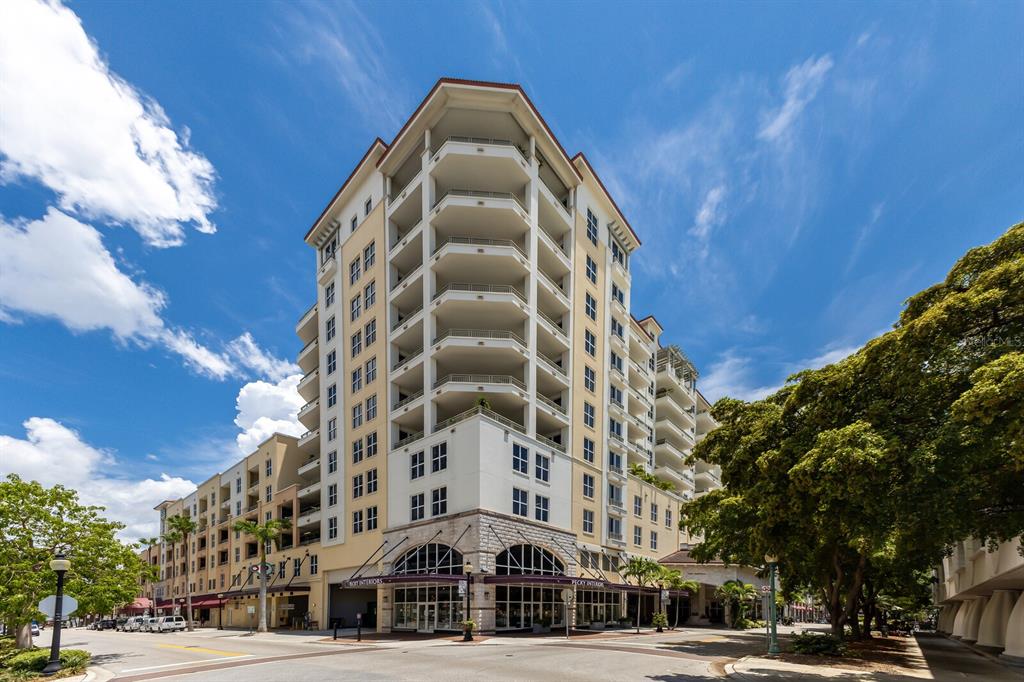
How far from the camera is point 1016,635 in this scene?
84.5 feet

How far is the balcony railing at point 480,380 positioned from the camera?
141 ft

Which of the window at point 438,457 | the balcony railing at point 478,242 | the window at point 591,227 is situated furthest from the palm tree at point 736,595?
the balcony railing at point 478,242

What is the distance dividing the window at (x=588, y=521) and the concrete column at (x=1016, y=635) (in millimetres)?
27961

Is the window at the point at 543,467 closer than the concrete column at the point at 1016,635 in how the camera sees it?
No

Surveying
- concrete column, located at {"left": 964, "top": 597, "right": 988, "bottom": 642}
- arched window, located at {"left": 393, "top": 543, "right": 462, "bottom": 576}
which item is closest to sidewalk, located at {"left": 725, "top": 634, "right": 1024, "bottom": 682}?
concrete column, located at {"left": 964, "top": 597, "right": 988, "bottom": 642}

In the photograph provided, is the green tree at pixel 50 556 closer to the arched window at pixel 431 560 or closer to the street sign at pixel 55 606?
the street sign at pixel 55 606

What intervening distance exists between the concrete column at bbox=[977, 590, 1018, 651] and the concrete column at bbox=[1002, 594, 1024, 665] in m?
6.09

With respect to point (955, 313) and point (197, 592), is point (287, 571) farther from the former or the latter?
point (955, 313)

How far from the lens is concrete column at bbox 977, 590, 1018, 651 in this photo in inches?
1257

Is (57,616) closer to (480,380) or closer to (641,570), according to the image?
(480,380)

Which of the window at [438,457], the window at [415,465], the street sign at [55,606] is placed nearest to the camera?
the street sign at [55,606]

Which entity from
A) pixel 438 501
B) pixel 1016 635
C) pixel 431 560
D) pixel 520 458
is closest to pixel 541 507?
pixel 520 458

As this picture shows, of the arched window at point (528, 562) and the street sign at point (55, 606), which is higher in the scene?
the street sign at point (55, 606)

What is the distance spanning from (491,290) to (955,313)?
1308 inches
